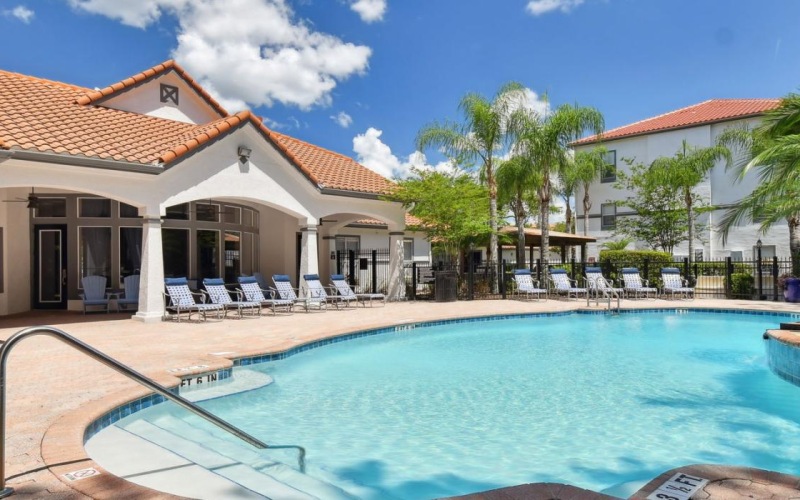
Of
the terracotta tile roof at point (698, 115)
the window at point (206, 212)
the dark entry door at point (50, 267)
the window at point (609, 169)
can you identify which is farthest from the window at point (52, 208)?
the window at point (609, 169)

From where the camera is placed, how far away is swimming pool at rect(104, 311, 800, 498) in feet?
16.9

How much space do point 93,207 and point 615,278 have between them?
20.6 metres

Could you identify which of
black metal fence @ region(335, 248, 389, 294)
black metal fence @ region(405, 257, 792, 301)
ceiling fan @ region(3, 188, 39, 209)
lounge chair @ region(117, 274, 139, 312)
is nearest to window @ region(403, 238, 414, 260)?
black metal fence @ region(335, 248, 389, 294)

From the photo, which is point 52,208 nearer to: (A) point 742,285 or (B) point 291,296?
(B) point 291,296

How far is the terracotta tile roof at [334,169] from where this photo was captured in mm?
18984

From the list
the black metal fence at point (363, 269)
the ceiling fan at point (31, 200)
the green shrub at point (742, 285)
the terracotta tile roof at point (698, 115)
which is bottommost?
the green shrub at point (742, 285)

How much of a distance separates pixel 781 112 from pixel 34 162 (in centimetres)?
1622

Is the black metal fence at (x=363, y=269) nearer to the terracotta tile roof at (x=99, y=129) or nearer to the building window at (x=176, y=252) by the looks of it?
the terracotta tile roof at (x=99, y=129)

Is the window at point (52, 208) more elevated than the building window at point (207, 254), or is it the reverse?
the window at point (52, 208)

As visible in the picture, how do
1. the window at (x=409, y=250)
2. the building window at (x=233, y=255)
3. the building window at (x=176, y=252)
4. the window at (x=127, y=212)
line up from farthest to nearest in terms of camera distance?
the window at (x=409, y=250)
the building window at (x=233, y=255)
the building window at (x=176, y=252)
the window at (x=127, y=212)

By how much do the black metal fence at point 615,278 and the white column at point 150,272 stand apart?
392 inches

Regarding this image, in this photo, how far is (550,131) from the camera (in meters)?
20.6

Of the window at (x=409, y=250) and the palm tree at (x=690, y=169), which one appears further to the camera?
the window at (x=409, y=250)

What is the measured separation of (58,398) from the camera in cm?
603
